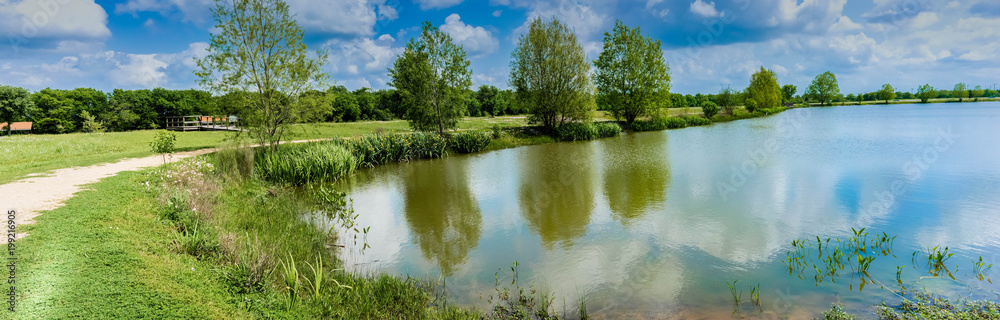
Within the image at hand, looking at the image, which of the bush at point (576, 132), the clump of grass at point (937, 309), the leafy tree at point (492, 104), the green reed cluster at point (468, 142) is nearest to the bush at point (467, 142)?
the green reed cluster at point (468, 142)

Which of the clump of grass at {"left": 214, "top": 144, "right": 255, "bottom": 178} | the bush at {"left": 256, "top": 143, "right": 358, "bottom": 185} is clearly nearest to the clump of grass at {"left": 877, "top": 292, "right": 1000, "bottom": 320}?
the bush at {"left": 256, "top": 143, "right": 358, "bottom": 185}

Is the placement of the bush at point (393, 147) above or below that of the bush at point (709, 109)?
below

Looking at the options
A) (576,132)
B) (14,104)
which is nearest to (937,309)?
(576,132)

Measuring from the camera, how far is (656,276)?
5961 millimetres

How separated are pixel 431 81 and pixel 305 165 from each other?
11021 mm

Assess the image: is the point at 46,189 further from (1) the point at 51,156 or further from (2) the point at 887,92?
(2) the point at 887,92

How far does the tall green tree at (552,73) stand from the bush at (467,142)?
6941mm

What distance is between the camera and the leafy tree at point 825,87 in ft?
296

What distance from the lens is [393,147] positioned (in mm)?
19188

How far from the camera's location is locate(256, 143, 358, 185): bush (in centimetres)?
1361

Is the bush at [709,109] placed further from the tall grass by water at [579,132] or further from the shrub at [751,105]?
the tall grass by water at [579,132]

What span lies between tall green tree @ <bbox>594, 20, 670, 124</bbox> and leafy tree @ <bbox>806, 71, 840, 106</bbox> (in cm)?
7859

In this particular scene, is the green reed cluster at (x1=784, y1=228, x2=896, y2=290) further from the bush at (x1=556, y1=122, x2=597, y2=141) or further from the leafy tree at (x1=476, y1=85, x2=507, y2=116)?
the leafy tree at (x1=476, y1=85, x2=507, y2=116)

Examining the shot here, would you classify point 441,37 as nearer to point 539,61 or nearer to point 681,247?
point 539,61
